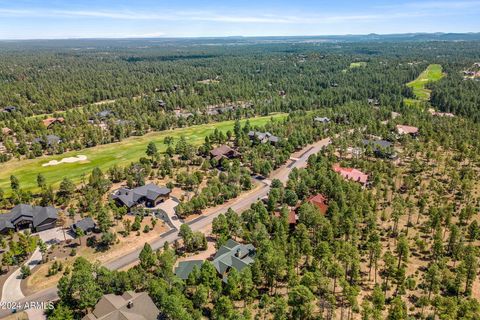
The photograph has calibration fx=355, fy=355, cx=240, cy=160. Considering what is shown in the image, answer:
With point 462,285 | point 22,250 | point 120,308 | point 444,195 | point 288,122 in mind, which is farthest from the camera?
point 288,122

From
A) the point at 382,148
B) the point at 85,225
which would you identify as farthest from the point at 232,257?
the point at 382,148

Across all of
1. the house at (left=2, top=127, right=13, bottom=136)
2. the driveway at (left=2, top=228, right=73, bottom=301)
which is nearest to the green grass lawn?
the driveway at (left=2, top=228, right=73, bottom=301)

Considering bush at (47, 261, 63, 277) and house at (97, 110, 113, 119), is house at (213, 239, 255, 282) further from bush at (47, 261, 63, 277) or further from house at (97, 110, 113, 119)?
house at (97, 110, 113, 119)

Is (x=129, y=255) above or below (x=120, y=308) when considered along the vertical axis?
below

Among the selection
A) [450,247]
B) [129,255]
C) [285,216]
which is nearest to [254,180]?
[285,216]

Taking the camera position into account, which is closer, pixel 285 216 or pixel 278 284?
pixel 278 284

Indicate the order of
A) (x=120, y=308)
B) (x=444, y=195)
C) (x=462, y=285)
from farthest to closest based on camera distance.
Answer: (x=444, y=195) < (x=462, y=285) < (x=120, y=308)

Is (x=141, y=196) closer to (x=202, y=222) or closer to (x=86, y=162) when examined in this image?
(x=202, y=222)

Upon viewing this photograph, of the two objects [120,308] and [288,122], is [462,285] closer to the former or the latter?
[120,308]
